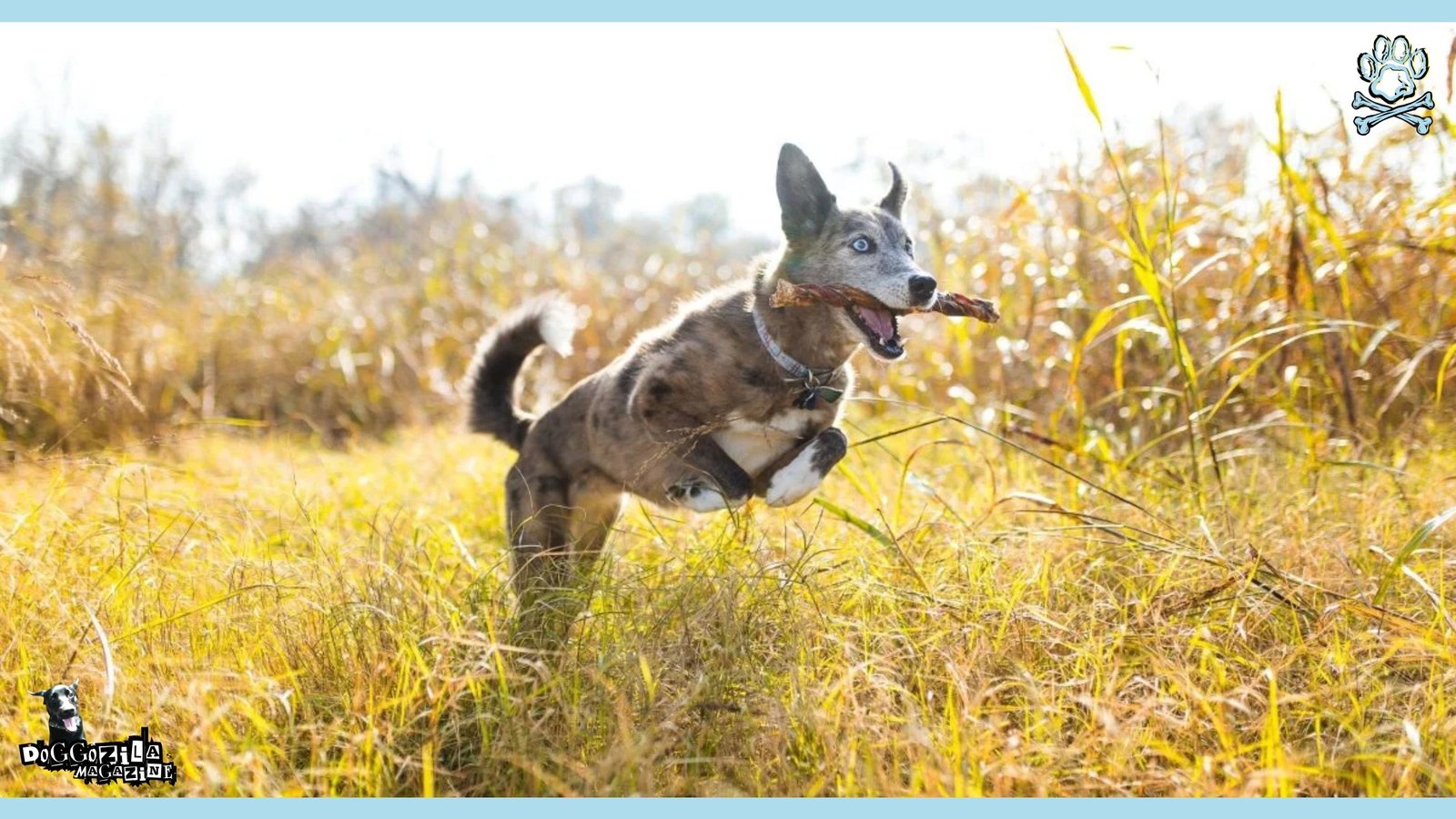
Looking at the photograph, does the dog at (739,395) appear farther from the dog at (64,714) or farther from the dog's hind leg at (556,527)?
the dog at (64,714)

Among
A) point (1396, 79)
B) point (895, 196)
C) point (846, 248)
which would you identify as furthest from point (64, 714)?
point (1396, 79)

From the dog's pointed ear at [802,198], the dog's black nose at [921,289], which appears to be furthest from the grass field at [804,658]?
the dog's pointed ear at [802,198]

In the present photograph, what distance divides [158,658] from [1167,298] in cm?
396

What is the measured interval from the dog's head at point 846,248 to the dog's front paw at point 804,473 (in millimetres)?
322

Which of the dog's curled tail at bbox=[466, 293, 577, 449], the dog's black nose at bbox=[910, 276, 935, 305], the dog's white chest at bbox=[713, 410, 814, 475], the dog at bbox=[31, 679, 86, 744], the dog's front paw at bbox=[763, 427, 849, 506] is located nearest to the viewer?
the dog at bbox=[31, 679, 86, 744]

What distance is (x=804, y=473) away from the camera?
3299 mm

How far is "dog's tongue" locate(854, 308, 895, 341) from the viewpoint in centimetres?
328

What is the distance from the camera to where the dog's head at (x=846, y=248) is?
10.8 feet

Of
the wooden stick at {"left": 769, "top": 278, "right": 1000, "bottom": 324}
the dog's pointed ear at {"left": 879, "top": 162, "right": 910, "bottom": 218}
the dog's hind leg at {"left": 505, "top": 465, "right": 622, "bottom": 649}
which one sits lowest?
the dog's hind leg at {"left": 505, "top": 465, "right": 622, "bottom": 649}

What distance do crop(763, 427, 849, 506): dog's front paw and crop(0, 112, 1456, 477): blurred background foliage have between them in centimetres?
91

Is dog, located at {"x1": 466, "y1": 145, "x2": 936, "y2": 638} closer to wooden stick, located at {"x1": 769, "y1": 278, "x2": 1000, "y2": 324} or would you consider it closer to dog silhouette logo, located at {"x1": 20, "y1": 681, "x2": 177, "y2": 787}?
wooden stick, located at {"x1": 769, "y1": 278, "x2": 1000, "y2": 324}

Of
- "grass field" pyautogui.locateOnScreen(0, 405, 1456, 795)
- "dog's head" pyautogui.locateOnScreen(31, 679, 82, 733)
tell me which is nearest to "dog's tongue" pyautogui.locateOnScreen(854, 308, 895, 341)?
"grass field" pyautogui.locateOnScreen(0, 405, 1456, 795)

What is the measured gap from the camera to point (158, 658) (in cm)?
277

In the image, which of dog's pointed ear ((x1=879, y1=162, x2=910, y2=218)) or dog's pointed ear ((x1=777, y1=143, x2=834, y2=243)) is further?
dog's pointed ear ((x1=879, y1=162, x2=910, y2=218))
